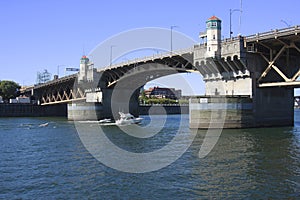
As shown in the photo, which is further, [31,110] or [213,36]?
[31,110]

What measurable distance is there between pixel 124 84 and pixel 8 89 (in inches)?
3138

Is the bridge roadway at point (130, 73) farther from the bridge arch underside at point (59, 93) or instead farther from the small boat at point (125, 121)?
the small boat at point (125, 121)

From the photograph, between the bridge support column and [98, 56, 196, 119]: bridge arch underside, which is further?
the bridge support column

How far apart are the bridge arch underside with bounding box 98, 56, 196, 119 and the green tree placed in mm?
74412

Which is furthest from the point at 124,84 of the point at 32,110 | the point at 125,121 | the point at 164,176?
the point at 164,176

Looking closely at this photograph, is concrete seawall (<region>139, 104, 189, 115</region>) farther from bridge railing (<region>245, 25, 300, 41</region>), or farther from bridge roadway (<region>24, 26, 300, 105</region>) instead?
bridge railing (<region>245, 25, 300, 41</region>)

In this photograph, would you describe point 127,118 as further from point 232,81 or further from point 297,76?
point 297,76

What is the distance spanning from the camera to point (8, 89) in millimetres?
153375

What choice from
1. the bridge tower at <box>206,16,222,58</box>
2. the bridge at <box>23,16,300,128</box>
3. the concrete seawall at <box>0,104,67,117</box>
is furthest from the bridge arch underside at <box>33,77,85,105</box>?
the bridge tower at <box>206,16,222,58</box>

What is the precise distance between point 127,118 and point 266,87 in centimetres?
3469

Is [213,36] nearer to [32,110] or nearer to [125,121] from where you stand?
[125,121]

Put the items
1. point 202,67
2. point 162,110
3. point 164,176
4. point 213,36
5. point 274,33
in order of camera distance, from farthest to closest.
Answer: point 162,110, point 202,67, point 213,36, point 274,33, point 164,176

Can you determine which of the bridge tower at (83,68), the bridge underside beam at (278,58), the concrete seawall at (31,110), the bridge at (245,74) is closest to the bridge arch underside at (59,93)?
the concrete seawall at (31,110)

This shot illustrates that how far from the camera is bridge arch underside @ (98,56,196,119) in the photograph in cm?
8288
